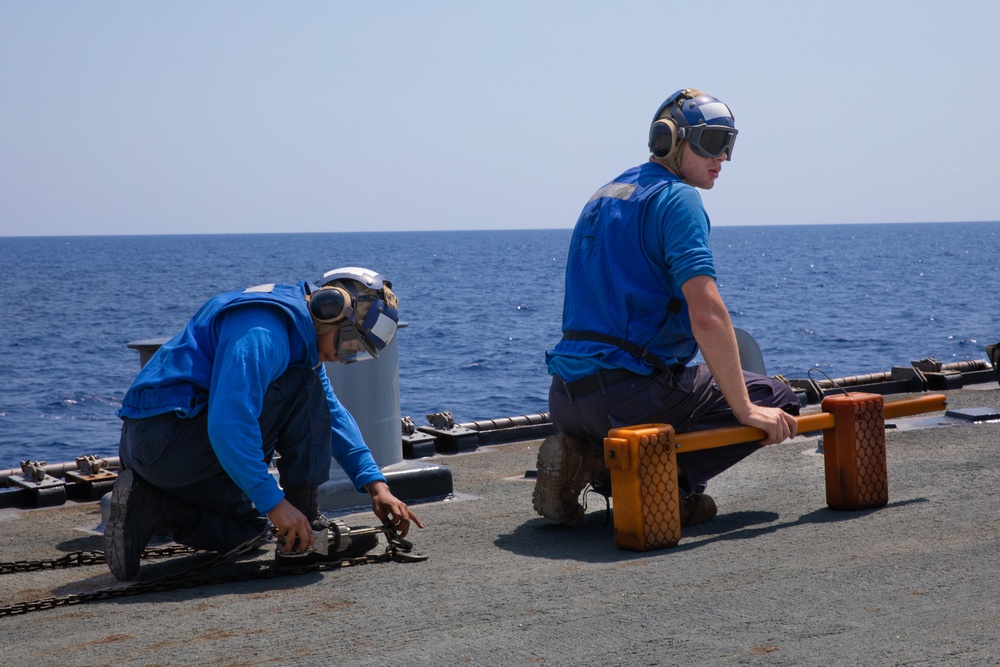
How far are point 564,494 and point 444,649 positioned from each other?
1.73 metres

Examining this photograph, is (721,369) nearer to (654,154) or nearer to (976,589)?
(654,154)

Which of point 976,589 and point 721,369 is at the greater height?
point 721,369

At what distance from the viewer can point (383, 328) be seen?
14.8 ft

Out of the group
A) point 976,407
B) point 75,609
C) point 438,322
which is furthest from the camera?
point 438,322

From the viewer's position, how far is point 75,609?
3969mm

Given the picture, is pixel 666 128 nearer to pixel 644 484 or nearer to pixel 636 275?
pixel 636 275

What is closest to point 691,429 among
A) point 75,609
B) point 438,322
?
point 75,609

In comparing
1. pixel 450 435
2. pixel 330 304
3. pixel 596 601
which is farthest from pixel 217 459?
pixel 450 435

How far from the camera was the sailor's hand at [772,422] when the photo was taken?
4801mm

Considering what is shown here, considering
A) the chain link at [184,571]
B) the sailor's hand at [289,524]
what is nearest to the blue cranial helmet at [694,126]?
the chain link at [184,571]

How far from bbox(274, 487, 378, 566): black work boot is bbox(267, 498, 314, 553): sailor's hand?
13 centimetres

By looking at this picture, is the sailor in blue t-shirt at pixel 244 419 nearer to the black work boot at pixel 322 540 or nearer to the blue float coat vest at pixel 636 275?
the black work boot at pixel 322 540

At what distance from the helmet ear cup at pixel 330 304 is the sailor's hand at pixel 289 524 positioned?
0.67m

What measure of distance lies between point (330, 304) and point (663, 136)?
5.24 ft
